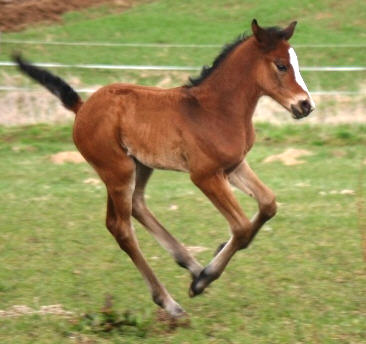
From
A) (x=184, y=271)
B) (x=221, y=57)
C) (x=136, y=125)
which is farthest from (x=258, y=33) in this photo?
(x=184, y=271)

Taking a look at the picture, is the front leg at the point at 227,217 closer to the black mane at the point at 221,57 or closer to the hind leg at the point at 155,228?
the hind leg at the point at 155,228

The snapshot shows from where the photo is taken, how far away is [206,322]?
6.21m

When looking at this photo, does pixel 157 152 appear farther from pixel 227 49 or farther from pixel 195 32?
pixel 195 32

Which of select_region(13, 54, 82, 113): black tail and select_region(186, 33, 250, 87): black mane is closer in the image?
select_region(186, 33, 250, 87): black mane

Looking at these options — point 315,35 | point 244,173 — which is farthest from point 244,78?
point 315,35

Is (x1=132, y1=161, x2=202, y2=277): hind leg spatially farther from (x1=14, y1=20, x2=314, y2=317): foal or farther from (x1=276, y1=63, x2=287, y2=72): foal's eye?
(x1=276, y1=63, x2=287, y2=72): foal's eye

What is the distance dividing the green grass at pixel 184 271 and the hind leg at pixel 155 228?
270mm

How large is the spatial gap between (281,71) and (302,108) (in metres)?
0.30

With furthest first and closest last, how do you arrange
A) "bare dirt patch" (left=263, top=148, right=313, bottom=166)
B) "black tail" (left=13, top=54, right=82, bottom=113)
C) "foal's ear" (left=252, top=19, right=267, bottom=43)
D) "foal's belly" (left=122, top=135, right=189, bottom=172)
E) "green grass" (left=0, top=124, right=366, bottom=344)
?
1. "bare dirt patch" (left=263, top=148, right=313, bottom=166)
2. "black tail" (left=13, top=54, right=82, bottom=113)
3. "foal's belly" (left=122, top=135, right=189, bottom=172)
4. "foal's ear" (left=252, top=19, right=267, bottom=43)
5. "green grass" (left=0, top=124, right=366, bottom=344)

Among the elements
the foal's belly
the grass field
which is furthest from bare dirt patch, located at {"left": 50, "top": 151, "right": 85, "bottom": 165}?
the foal's belly

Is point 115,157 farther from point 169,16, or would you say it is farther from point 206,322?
point 169,16

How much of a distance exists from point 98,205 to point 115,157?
346 cm

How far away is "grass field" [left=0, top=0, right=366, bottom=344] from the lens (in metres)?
6.05

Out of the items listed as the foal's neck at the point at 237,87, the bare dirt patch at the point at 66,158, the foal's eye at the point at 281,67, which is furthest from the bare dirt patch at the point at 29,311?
the bare dirt patch at the point at 66,158
